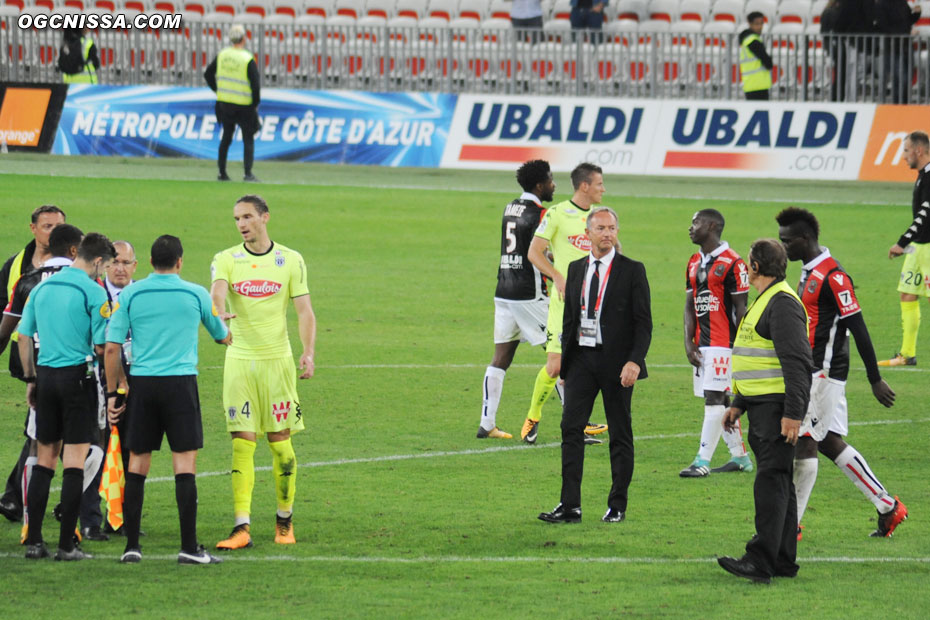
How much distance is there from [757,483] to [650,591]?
87 centimetres

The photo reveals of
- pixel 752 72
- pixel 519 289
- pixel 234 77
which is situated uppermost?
pixel 752 72

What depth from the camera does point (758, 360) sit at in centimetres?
822

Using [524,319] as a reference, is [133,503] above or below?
below

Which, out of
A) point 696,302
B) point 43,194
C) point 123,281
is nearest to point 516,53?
point 43,194

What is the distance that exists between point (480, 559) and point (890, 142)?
19408 mm

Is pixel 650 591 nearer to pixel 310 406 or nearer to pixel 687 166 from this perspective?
pixel 310 406

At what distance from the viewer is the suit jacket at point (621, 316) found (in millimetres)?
9617

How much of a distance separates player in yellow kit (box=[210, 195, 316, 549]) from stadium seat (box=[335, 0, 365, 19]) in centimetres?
2764

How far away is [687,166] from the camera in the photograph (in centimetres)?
2694

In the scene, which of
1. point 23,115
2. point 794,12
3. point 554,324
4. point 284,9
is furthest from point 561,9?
point 554,324

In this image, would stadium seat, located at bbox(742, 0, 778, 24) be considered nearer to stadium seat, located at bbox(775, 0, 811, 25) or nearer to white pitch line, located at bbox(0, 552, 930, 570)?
stadium seat, located at bbox(775, 0, 811, 25)

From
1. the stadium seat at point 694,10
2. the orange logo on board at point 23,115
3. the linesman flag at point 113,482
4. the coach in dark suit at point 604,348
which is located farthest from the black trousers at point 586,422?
the stadium seat at point 694,10

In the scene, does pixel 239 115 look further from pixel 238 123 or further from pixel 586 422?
pixel 586 422

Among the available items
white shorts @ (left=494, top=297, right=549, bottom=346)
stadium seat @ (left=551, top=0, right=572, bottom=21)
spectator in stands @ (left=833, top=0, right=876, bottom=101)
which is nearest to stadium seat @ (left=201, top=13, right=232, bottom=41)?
stadium seat @ (left=551, top=0, right=572, bottom=21)
